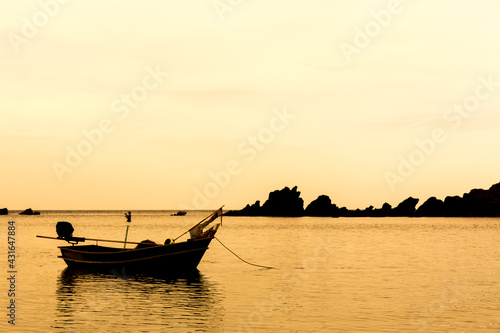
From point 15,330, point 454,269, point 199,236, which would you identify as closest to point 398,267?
point 454,269

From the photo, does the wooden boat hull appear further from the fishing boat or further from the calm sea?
the calm sea

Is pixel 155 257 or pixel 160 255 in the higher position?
pixel 160 255

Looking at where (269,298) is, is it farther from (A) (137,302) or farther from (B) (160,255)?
(B) (160,255)

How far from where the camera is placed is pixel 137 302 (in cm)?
2959

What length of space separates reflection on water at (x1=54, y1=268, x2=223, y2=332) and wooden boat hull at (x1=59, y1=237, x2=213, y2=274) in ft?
2.34

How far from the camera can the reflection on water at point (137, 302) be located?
24438 millimetres

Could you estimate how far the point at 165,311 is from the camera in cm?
2684

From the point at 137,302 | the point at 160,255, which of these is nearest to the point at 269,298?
the point at 137,302

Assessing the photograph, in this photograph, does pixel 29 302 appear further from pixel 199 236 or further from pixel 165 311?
pixel 199 236

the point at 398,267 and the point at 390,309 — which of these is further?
the point at 398,267

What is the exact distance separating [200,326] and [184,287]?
36.5ft

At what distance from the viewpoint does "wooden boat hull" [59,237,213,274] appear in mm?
39469

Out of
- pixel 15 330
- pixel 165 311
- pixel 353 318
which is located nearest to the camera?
pixel 15 330

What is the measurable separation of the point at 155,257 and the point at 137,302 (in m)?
9.92
